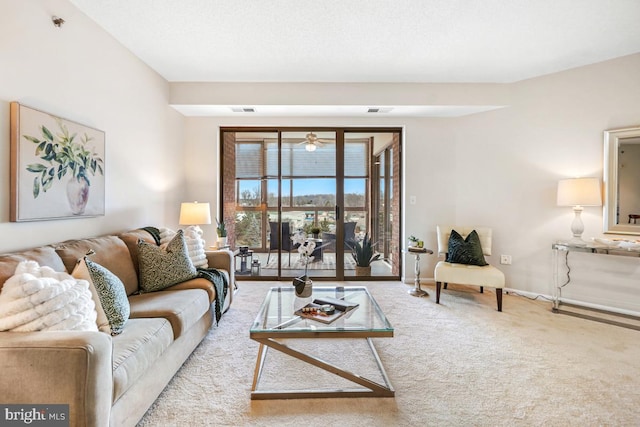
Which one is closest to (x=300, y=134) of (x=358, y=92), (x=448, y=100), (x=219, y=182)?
(x=358, y=92)

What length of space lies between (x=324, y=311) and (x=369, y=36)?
2.46 metres

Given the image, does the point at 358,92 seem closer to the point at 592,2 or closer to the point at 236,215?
the point at 592,2

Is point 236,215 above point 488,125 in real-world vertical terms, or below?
below

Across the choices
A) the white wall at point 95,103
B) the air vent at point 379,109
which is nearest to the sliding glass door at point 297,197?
the air vent at point 379,109

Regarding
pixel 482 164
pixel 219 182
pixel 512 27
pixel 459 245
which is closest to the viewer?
pixel 512 27

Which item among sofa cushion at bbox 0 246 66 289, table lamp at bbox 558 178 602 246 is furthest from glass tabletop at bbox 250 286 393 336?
table lamp at bbox 558 178 602 246

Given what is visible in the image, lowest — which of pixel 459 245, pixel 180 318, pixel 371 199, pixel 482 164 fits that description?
pixel 180 318

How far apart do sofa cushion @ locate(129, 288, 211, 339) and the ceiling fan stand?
8.68 ft

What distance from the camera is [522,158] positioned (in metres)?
3.68

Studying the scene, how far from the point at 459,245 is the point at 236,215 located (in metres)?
3.23

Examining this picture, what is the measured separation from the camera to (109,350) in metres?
1.22

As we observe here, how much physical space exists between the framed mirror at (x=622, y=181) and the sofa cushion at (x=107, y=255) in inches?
188

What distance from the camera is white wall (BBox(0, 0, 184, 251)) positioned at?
178cm

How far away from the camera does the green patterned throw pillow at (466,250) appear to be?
3361 mm
